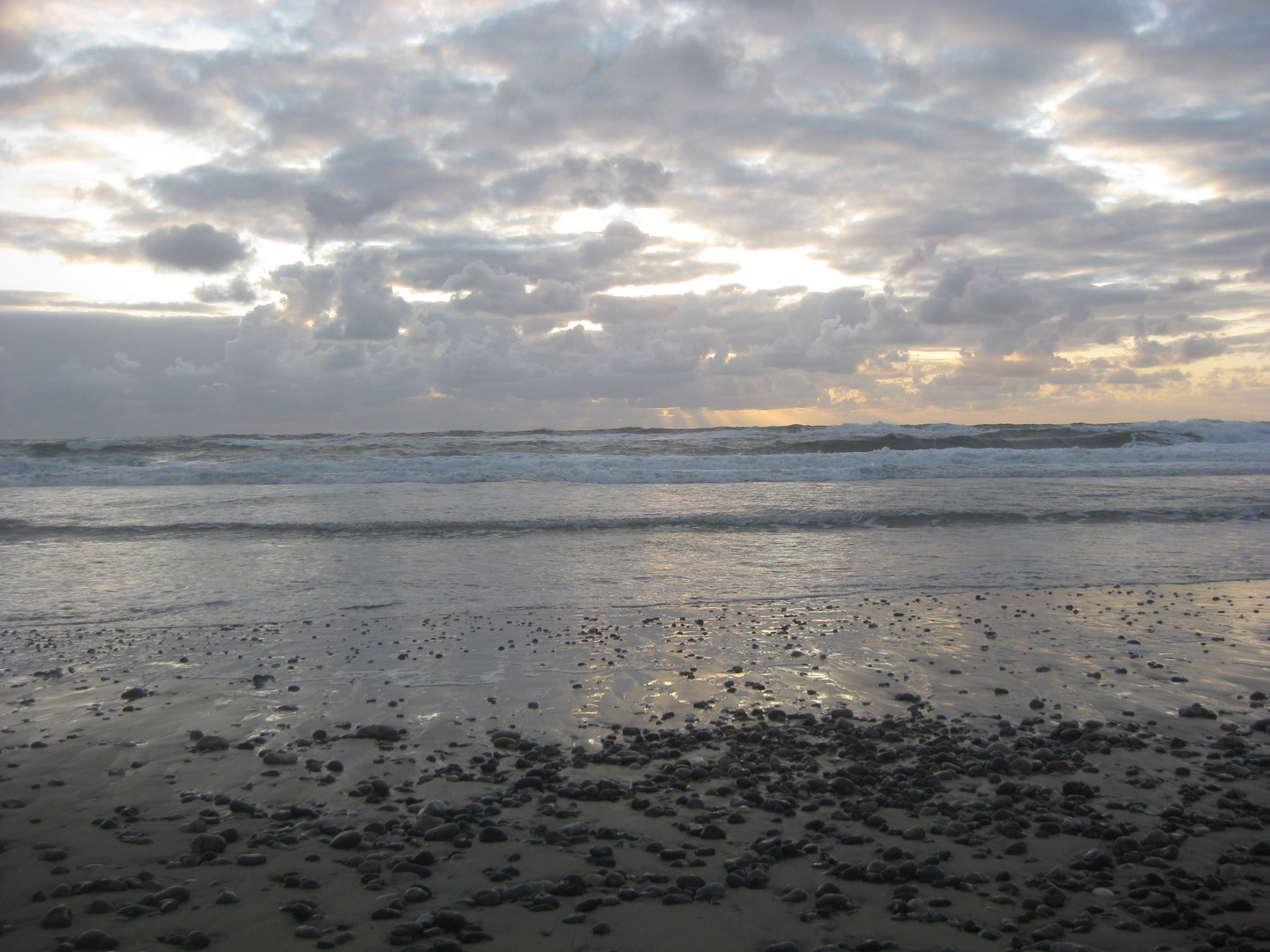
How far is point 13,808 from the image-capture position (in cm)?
436

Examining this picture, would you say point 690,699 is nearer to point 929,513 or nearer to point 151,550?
point 151,550

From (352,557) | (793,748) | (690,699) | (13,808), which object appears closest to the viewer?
(13,808)

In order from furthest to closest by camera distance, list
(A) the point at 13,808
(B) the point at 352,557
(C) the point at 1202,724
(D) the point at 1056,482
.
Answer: (D) the point at 1056,482
(B) the point at 352,557
(C) the point at 1202,724
(A) the point at 13,808

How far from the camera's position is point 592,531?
51.5 ft

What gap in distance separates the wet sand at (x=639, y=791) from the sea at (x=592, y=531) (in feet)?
7.74

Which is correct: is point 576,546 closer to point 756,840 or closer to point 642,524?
point 642,524

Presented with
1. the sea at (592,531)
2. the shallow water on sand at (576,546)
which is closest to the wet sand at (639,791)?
the shallow water on sand at (576,546)

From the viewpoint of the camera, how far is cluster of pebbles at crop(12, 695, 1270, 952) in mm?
3293

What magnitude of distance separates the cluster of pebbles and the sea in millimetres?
4625

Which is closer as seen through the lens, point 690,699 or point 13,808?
point 13,808

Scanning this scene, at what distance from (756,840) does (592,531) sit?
1185 centimetres

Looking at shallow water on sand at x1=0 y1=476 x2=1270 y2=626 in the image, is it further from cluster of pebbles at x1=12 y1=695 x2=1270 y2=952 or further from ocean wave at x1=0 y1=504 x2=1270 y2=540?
cluster of pebbles at x1=12 y1=695 x2=1270 y2=952

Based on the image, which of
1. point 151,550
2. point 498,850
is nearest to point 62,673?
point 498,850

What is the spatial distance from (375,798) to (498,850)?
1.01 metres
